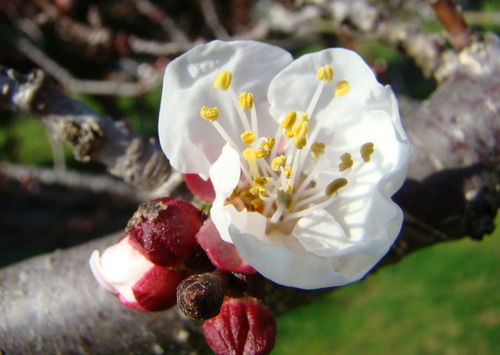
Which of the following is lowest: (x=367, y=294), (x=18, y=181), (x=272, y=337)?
(x=367, y=294)

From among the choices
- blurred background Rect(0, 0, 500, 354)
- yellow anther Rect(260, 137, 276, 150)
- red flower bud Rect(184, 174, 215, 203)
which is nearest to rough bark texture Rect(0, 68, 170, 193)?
red flower bud Rect(184, 174, 215, 203)

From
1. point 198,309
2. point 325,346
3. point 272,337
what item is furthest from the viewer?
point 325,346

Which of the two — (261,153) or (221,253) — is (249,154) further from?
(221,253)

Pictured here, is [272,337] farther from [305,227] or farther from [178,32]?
[178,32]

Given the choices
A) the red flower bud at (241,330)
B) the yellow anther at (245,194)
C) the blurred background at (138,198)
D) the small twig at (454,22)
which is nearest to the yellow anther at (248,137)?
the yellow anther at (245,194)

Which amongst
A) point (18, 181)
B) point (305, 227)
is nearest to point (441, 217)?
point (305, 227)

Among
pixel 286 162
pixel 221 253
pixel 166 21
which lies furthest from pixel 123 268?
pixel 166 21

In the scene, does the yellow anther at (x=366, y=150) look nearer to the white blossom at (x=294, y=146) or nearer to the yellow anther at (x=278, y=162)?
the white blossom at (x=294, y=146)
